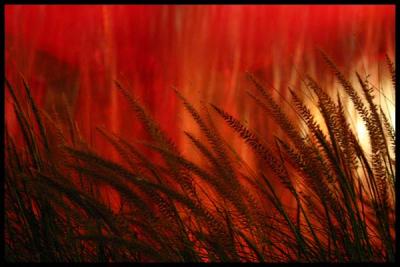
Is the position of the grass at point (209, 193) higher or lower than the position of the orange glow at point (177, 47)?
lower

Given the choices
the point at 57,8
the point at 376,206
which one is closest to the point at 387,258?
the point at 376,206

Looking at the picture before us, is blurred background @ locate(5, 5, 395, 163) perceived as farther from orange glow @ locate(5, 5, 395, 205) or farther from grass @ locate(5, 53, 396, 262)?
grass @ locate(5, 53, 396, 262)

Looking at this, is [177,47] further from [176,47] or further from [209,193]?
[209,193]

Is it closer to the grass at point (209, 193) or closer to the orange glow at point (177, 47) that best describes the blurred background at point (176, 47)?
the orange glow at point (177, 47)

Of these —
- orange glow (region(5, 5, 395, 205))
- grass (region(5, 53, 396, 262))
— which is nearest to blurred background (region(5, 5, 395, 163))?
orange glow (region(5, 5, 395, 205))

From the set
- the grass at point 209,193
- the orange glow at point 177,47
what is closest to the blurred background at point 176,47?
the orange glow at point 177,47
